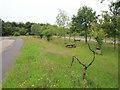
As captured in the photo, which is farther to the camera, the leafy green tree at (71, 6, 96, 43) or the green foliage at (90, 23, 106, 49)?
the leafy green tree at (71, 6, 96, 43)

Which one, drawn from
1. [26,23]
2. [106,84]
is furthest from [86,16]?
[26,23]

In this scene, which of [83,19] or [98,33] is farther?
[83,19]

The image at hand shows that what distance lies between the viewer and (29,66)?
21.9 metres

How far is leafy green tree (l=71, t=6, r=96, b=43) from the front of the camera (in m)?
61.7

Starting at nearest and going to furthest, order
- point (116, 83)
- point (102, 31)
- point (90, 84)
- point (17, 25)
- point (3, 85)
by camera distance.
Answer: point (3, 85), point (90, 84), point (116, 83), point (102, 31), point (17, 25)

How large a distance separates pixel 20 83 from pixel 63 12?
52.4m

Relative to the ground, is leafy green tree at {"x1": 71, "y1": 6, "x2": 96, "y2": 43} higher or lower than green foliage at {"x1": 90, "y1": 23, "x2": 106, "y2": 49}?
higher

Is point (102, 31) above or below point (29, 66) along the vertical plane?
above

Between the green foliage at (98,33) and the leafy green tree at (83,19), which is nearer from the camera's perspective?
the green foliage at (98,33)

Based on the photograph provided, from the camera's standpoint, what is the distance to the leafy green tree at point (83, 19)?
61688mm

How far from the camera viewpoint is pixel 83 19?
62.2m

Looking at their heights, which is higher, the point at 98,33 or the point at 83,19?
the point at 83,19

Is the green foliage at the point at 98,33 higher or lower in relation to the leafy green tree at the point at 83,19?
lower

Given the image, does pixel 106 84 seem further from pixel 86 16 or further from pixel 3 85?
pixel 86 16
